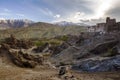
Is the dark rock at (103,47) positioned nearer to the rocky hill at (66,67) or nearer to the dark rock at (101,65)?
the rocky hill at (66,67)

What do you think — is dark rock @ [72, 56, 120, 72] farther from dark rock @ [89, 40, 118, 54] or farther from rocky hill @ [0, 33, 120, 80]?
dark rock @ [89, 40, 118, 54]

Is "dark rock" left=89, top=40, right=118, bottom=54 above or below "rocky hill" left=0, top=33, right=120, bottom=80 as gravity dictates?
above

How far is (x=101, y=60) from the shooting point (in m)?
43.4

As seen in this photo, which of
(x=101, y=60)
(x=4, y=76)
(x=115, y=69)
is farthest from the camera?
(x=101, y=60)

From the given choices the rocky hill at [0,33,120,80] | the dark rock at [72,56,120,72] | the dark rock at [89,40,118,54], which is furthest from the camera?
the dark rock at [89,40,118,54]

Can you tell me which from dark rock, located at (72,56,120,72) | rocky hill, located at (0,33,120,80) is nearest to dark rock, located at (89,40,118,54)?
rocky hill, located at (0,33,120,80)

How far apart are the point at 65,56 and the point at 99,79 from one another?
29.6 metres

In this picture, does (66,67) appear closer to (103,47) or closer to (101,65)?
(101,65)

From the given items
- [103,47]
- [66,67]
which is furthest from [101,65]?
[103,47]

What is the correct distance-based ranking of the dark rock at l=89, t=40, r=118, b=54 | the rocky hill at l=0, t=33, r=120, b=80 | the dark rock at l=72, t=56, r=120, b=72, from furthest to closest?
the dark rock at l=89, t=40, r=118, b=54, the dark rock at l=72, t=56, r=120, b=72, the rocky hill at l=0, t=33, r=120, b=80

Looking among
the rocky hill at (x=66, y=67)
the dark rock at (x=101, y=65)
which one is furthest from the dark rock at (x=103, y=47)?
the dark rock at (x=101, y=65)

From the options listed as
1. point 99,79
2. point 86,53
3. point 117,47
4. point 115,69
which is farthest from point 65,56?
point 99,79

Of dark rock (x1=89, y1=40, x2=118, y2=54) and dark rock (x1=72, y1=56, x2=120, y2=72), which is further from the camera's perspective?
dark rock (x1=89, y1=40, x2=118, y2=54)

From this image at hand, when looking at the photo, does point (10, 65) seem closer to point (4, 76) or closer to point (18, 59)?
point (18, 59)
